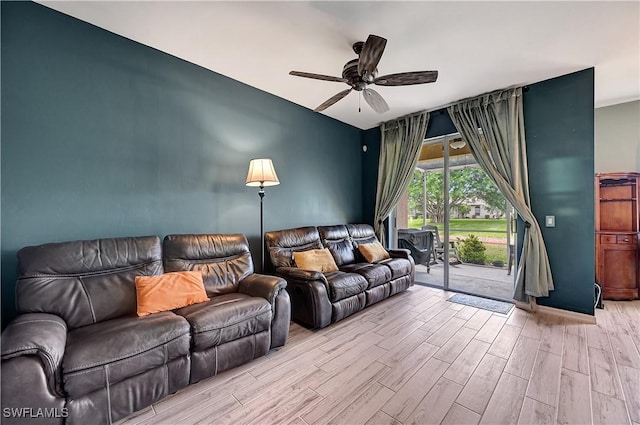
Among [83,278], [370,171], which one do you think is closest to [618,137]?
[370,171]

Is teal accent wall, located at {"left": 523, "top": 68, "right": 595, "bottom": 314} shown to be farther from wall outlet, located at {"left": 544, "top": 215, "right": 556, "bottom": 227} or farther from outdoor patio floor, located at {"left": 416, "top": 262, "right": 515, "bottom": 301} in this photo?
outdoor patio floor, located at {"left": 416, "top": 262, "right": 515, "bottom": 301}

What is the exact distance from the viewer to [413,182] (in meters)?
4.62

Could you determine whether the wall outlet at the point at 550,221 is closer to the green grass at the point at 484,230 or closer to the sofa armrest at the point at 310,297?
the green grass at the point at 484,230

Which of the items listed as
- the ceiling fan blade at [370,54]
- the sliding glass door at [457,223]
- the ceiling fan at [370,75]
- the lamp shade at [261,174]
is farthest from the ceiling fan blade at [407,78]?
the sliding glass door at [457,223]

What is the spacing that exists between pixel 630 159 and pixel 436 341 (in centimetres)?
418

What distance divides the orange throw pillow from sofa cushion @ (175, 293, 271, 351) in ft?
0.30

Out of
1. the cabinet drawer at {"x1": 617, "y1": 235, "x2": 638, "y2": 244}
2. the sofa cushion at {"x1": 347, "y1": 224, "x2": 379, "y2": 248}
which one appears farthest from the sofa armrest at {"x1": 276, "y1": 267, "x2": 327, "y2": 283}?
the cabinet drawer at {"x1": 617, "y1": 235, "x2": 638, "y2": 244}

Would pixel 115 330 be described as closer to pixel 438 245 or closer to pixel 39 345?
pixel 39 345

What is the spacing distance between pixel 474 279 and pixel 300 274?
10.8ft

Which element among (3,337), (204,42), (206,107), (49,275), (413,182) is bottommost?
(3,337)

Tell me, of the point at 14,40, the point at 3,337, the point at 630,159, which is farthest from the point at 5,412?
the point at 630,159

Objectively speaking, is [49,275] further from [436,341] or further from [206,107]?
[436,341]

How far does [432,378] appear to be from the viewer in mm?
1882

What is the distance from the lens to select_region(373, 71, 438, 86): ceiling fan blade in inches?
87.3
